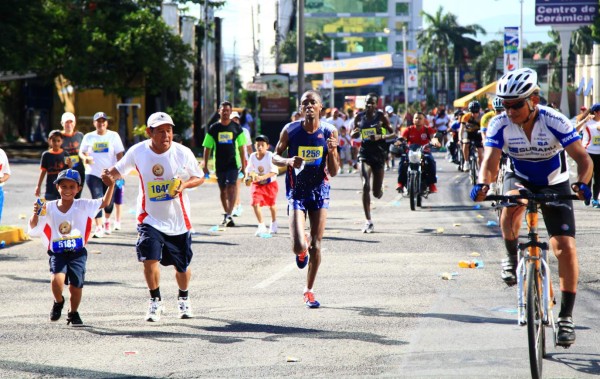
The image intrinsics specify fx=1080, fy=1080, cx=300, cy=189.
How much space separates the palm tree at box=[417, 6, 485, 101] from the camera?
402 ft

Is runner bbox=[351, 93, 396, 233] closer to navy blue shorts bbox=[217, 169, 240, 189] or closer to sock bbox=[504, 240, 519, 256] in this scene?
navy blue shorts bbox=[217, 169, 240, 189]

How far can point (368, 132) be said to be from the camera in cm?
1695

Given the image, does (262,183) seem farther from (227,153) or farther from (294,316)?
(294,316)

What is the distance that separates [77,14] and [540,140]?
42.5m

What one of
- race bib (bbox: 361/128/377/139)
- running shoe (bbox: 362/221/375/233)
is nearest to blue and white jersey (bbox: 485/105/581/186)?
running shoe (bbox: 362/221/375/233)

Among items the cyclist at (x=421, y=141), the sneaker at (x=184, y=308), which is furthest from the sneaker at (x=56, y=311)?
the cyclist at (x=421, y=141)

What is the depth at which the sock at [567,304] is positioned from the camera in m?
7.38

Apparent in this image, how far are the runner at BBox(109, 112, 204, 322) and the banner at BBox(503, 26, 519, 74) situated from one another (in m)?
35.7

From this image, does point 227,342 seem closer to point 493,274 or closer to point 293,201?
point 293,201

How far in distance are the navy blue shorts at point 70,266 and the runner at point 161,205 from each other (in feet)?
1.85

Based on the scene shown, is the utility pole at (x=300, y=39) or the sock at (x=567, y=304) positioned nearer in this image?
the sock at (x=567, y=304)

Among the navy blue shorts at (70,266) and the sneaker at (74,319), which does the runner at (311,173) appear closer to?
the navy blue shorts at (70,266)

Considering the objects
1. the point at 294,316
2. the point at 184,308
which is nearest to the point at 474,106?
the point at 294,316

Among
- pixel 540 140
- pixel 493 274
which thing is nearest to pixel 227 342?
pixel 540 140
